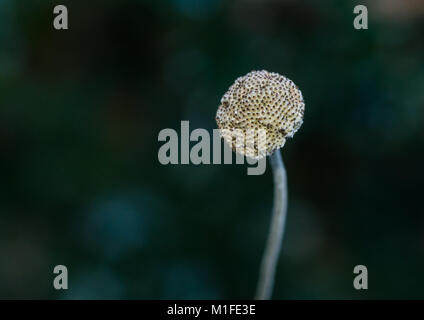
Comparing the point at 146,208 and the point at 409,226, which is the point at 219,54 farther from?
the point at 409,226

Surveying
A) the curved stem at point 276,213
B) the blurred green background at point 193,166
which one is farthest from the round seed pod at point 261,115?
the blurred green background at point 193,166

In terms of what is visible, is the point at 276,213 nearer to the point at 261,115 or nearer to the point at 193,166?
the point at 261,115

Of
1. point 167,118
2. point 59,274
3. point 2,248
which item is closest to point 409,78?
point 167,118

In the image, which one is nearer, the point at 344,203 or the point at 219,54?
the point at 219,54

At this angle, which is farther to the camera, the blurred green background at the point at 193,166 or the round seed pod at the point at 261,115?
the blurred green background at the point at 193,166

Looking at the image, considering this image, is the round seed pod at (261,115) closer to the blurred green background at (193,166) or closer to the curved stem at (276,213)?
the curved stem at (276,213)
